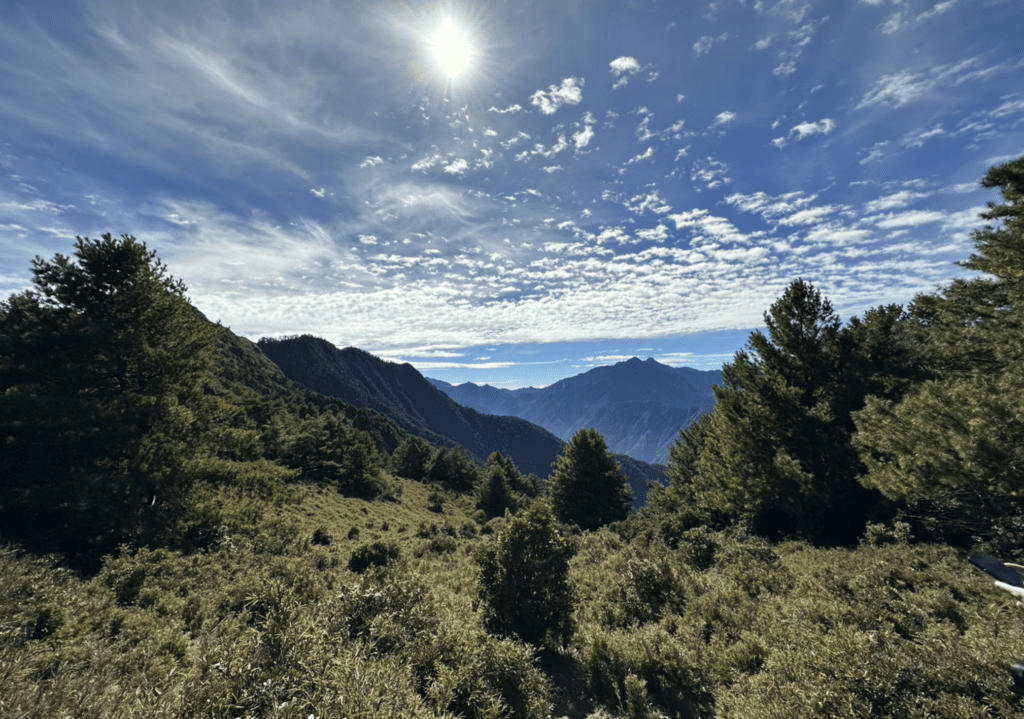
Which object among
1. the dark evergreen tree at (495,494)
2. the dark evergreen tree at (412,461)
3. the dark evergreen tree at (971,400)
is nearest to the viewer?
the dark evergreen tree at (971,400)

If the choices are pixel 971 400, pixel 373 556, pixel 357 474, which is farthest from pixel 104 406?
pixel 357 474

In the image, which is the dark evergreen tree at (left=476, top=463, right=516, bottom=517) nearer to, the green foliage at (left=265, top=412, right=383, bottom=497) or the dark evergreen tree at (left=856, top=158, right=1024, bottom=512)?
the green foliage at (left=265, top=412, right=383, bottom=497)

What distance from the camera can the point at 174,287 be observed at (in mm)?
16156

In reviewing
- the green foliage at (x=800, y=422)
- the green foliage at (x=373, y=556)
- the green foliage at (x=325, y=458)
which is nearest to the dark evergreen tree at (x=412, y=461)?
the green foliage at (x=325, y=458)

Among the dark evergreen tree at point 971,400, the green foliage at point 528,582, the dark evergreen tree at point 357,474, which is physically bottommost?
the dark evergreen tree at point 357,474

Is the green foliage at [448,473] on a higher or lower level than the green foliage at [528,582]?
lower

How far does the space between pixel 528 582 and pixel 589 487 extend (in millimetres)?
24862

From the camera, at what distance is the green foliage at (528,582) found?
9.56m

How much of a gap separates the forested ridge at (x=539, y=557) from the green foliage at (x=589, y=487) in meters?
11.3

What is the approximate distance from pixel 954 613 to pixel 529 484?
73.8 metres

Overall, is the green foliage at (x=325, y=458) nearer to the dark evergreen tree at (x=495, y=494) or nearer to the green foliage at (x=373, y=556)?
the dark evergreen tree at (x=495, y=494)

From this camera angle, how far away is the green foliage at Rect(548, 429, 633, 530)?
32625 millimetres

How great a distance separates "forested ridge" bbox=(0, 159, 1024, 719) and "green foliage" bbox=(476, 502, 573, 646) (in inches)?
2.5

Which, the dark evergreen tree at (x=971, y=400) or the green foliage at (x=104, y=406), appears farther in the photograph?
the green foliage at (x=104, y=406)
